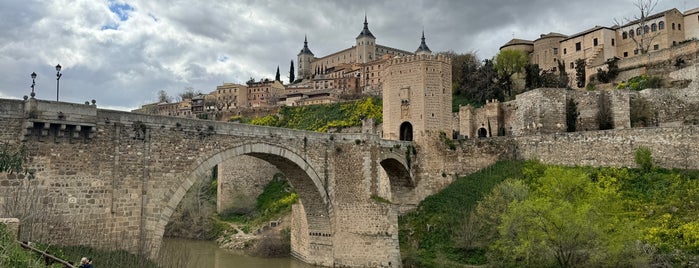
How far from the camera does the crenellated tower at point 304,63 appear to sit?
11431 centimetres

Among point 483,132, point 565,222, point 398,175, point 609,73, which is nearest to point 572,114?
point 483,132

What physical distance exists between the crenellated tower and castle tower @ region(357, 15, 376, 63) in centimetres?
1514

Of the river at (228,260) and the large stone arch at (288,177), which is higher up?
the large stone arch at (288,177)

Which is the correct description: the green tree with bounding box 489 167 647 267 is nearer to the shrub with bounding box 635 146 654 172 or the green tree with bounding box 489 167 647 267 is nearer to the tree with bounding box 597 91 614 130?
the shrub with bounding box 635 146 654 172

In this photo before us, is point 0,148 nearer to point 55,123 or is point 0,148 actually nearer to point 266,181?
point 55,123

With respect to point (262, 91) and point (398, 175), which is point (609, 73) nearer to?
point (398, 175)

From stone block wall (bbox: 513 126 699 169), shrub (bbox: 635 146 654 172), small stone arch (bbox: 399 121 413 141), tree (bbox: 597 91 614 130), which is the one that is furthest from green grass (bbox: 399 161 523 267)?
tree (bbox: 597 91 614 130)

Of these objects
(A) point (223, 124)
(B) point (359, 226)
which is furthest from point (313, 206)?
(A) point (223, 124)

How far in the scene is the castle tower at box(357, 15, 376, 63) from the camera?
102287 mm

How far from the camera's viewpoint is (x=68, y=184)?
15.4m

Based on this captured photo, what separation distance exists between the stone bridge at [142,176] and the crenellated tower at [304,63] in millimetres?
89531

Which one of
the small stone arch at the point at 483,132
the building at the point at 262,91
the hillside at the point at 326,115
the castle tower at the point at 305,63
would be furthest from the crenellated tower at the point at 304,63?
the small stone arch at the point at 483,132

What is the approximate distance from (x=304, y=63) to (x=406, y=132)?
86.7 meters

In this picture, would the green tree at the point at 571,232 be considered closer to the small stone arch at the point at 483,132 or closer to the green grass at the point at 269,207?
the green grass at the point at 269,207
